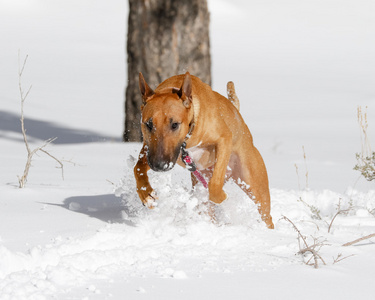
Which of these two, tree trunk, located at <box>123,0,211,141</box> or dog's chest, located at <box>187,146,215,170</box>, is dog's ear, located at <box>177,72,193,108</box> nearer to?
dog's chest, located at <box>187,146,215,170</box>

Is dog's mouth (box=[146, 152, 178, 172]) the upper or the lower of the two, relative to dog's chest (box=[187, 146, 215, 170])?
upper

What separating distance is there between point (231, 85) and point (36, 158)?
338 centimetres

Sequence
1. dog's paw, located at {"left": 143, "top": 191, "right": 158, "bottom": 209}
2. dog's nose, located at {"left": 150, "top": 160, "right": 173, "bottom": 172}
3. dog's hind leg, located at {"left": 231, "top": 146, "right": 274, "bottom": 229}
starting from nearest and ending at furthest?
dog's nose, located at {"left": 150, "top": 160, "right": 173, "bottom": 172}, dog's paw, located at {"left": 143, "top": 191, "right": 158, "bottom": 209}, dog's hind leg, located at {"left": 231, "top": 146, "right": 274, "bottom": 229}

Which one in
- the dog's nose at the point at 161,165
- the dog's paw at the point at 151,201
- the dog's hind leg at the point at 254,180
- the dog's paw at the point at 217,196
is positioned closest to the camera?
the dog's nose at the point at 161,165

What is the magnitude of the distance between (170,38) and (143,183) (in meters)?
5.13

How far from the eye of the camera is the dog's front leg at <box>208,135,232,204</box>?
4.91 meters

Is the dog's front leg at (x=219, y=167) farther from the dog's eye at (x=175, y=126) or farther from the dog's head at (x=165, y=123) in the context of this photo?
the dog's eye at (x=175, y=126)

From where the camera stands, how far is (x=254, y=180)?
5379mm

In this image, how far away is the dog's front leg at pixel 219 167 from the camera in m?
4.91

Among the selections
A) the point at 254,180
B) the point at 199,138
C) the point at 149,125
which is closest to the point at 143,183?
the point at 199,138

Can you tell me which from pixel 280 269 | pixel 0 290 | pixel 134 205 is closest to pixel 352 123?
pixel 134 205

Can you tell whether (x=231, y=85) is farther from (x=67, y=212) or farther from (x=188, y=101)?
(x=67, y=212)

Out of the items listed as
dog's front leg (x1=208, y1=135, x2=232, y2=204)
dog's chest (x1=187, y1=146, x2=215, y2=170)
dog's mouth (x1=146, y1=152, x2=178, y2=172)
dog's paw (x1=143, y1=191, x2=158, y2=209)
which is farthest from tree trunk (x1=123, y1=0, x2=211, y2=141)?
dog's mouth (x1=146, y1=152, x2=178, y2=172)

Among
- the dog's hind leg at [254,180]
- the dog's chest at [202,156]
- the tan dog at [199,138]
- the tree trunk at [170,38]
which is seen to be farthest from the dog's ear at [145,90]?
the tree trunk at [170,38]
